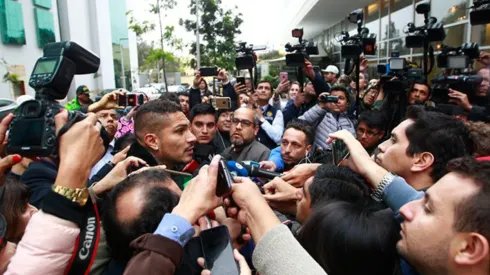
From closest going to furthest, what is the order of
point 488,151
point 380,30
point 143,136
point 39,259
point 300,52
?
1. point 39,259
2. point 488,151
3. point 143,136
4. point 300,52
5. point 380,30

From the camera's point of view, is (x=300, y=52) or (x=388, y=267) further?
(x=300, y=52)

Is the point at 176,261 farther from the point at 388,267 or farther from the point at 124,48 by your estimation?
the point at 124,48

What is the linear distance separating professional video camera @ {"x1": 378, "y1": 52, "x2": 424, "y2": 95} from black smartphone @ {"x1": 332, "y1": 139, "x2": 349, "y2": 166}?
2362 mm

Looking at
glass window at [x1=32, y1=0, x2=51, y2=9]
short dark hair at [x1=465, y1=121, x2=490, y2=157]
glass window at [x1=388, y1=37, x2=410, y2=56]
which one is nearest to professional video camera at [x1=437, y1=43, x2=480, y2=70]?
short dark hair at [x1=465, y1=121, x2=490, y2=157]

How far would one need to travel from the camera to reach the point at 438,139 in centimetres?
189

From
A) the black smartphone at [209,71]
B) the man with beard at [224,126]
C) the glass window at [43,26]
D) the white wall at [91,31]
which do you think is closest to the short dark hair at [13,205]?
the man with beard at [224,126]

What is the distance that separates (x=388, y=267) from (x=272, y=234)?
0.50 metres

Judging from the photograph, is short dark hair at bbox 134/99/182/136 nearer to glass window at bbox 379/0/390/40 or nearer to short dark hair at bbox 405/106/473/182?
short dark hair at bbox 405/106/473/182

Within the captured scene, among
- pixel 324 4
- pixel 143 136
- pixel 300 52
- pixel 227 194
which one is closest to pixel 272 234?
pixel 227 194

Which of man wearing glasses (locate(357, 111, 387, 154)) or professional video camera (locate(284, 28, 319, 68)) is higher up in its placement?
professional video camera (locate(284, 28, 319, 68))

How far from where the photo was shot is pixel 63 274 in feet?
3.78

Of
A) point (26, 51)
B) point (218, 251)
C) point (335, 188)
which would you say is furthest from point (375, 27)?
point (26, 51)

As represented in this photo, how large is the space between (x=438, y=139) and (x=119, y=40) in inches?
1401

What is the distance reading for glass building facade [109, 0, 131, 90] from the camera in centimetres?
3316
